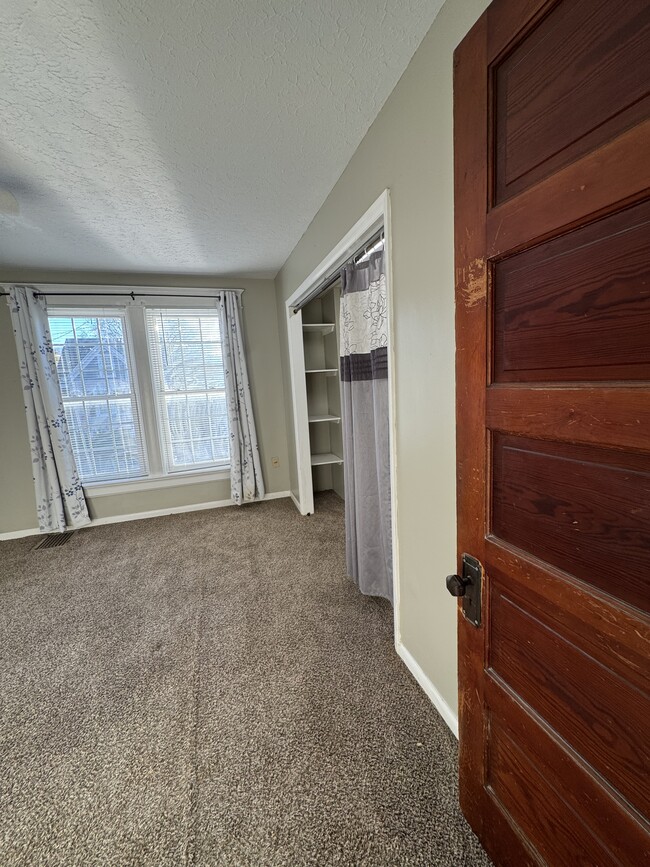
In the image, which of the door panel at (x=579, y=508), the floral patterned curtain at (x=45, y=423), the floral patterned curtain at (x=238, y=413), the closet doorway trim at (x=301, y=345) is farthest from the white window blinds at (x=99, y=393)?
the door panel at (x=579, y=508)

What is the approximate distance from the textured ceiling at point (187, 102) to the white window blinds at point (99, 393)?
1106mm

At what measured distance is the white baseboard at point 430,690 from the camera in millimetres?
1274

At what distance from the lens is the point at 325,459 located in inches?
146

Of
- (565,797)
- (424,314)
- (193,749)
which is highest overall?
(424,314)

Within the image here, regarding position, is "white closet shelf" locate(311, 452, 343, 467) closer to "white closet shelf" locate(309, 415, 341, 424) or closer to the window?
"white closet shelf" locate(309, 415, 341, 424)

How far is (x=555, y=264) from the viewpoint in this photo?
1.93ft

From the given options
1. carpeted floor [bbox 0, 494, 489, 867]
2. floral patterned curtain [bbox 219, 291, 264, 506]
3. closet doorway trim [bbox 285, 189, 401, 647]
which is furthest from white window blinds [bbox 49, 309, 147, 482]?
closet doorway trim [bbox 285, 189, 401, 647]

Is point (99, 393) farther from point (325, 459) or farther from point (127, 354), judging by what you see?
point (325, 459)

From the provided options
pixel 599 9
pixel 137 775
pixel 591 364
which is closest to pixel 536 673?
pixel 591 364

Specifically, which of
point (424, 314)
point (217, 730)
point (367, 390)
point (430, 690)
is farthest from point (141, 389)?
point (430, 690)

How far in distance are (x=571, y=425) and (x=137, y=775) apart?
5.80 ft

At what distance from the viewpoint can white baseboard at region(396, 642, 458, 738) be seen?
4.18 feet

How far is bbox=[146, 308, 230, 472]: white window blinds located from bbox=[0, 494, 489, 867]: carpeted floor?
158cm

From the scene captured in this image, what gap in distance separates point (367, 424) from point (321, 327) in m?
1.87
